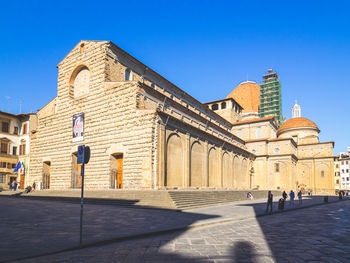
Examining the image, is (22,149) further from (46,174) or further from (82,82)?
(82,82)

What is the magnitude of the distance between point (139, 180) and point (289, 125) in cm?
4533

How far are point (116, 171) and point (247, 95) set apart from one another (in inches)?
2041

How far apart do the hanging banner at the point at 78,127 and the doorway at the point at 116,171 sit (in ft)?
15.5

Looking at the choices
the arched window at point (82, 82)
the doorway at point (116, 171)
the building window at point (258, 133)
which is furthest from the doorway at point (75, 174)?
the building window at point (258, 133)

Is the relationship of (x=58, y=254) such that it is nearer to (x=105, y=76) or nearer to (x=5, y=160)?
(x=105, y=76)

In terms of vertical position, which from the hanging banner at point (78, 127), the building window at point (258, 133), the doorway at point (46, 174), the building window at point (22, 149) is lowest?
the doorway at point (46, 174)

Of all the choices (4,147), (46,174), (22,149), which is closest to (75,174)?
(46,174)

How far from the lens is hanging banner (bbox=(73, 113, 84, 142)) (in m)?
28.1

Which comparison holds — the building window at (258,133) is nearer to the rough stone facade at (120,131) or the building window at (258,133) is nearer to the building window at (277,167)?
the building window at (277,167)

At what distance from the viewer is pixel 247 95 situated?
70125 mm

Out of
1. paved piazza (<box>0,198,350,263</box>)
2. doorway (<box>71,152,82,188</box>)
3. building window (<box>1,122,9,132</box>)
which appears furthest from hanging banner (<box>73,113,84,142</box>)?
building window (<box>1,122,9,132</box>)

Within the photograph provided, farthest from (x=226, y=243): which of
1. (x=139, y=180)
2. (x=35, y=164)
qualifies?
(x=35, y=164)

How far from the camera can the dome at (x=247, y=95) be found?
68.1m

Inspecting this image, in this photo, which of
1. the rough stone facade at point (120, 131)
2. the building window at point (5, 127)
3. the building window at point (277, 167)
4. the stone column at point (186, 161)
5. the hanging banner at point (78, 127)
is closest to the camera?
the rough stone facade at point (120, 131)
